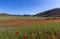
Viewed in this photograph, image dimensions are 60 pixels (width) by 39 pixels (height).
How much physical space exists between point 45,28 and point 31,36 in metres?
1.34

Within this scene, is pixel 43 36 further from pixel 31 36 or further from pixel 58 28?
pixel 58 28

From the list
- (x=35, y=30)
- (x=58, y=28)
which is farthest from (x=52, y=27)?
(x=35, y=30)

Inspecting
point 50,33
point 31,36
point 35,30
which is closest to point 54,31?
point 50,33

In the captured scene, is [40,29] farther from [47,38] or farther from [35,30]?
[47,38]

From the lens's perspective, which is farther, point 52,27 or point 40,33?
point 52,27

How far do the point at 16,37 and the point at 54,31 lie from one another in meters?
1.67

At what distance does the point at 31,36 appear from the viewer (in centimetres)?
647

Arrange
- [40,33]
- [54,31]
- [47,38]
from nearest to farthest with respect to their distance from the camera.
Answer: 1. [47,38]
2. [40,33]
3. [54,31]

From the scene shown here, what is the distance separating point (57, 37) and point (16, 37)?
1465 mm

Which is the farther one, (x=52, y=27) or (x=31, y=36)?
(x=52, y=27)

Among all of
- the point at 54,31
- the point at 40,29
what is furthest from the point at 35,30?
the point at 54,31

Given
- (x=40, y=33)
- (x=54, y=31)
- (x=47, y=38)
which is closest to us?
(x=47, y=38)

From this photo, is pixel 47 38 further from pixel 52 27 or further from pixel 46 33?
pixel 52 27

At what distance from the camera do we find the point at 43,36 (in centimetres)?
650
